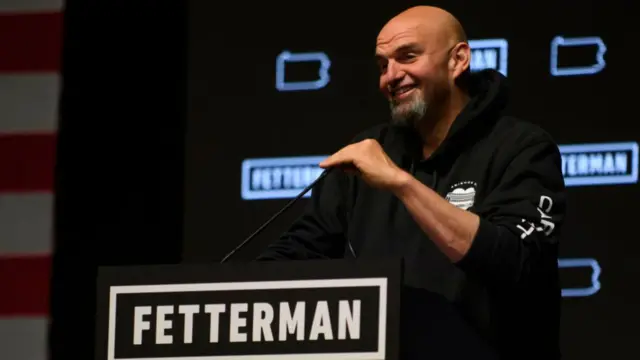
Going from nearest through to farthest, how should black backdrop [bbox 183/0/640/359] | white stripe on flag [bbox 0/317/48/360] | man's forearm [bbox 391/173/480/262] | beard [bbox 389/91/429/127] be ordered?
1. man's forearm [bbox 391/173/480/262]
2. beard [bbox 389/91/429/127]
3. black backdrop [bbox 183/0/640/359]
4. white stripe on flag [bbox 0/317/48/360]

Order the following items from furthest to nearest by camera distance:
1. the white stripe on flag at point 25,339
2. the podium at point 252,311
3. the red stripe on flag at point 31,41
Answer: the red stripe on flag at point 31,41 < the white stripe on flag at point 25,339 < the podium at point 252,311

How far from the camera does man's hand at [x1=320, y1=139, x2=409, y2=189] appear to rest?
98.8 inches

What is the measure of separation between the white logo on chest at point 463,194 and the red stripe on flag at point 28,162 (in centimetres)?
161

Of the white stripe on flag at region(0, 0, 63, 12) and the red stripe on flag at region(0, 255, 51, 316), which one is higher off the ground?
the white stripe on flag at region(0, 0, 63, 12)

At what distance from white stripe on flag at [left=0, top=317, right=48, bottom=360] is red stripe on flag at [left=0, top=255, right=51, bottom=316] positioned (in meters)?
0.02

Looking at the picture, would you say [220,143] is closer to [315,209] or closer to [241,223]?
[241,223]

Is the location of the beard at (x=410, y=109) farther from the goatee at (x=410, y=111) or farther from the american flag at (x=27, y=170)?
the american flag at (x=27, y=170)

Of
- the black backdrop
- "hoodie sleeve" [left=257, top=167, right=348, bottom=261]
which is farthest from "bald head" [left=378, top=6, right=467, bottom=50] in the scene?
the black backdrop

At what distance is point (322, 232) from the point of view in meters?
2.90

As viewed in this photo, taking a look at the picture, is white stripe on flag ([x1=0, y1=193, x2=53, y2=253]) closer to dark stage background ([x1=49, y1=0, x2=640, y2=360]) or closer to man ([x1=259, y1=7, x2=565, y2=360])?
dark stage background ([x1=49, y1=0, x2=640, y2=360])

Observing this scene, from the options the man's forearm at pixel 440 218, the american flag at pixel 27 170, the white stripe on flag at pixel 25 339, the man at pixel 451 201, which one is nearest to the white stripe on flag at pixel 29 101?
the american flag at pixel 27 170

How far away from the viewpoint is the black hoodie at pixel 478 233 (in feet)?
8.30

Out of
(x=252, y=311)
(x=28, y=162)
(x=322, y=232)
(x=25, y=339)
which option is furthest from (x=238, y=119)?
(x=252, y=311)

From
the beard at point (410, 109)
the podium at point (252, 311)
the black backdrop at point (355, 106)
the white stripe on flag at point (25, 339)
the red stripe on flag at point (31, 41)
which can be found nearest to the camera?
the podium at point (252, 311)
